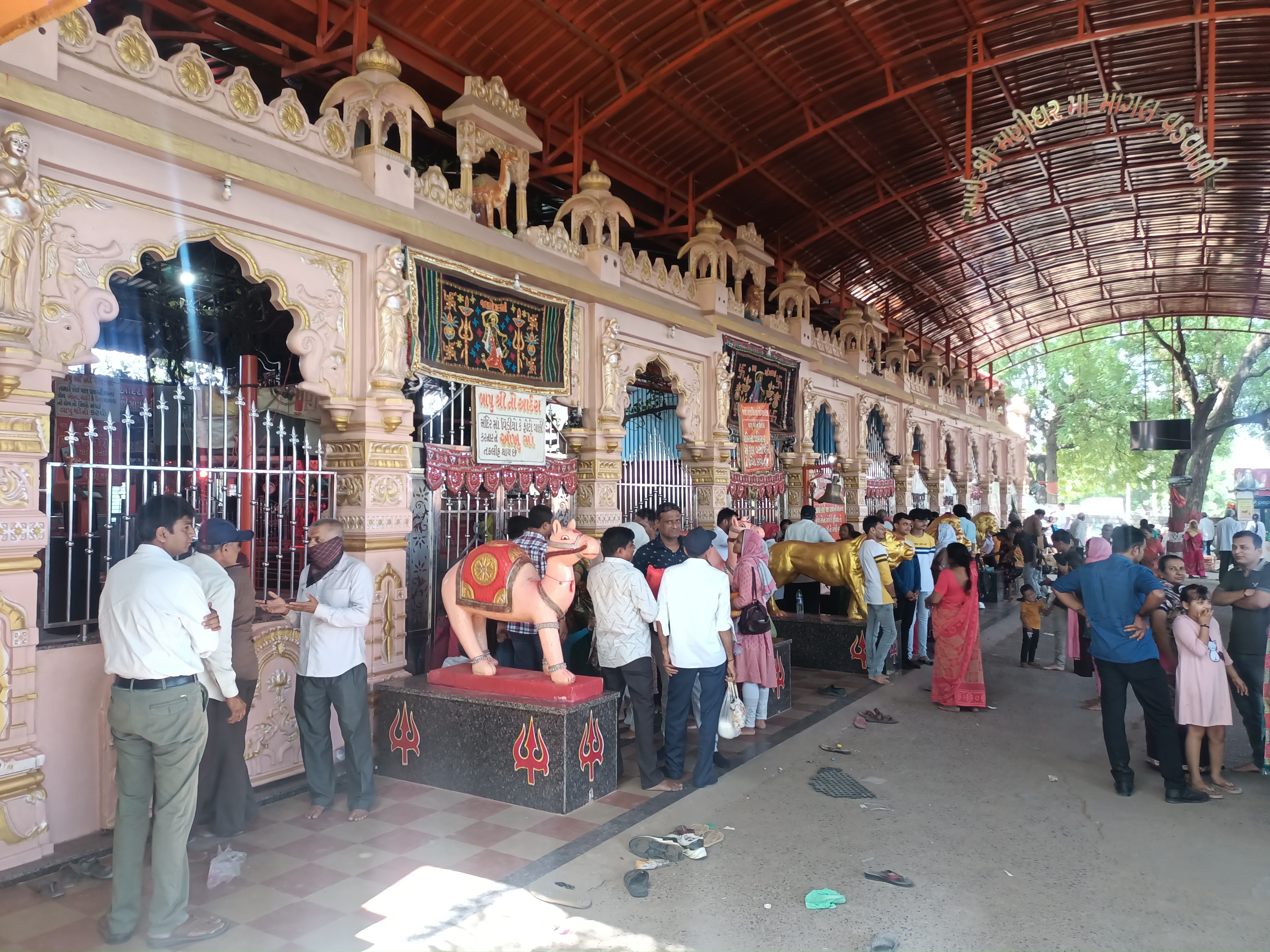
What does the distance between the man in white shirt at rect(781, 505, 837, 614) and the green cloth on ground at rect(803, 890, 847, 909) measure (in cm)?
523

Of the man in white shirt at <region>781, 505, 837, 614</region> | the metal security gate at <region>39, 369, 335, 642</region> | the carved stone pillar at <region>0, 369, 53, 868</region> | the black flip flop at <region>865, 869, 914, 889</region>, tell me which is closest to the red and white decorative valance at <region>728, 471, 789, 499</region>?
the man in white shirt at <region>781, 505, 837, 614</region>

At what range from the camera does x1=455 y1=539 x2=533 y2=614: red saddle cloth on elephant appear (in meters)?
4.95

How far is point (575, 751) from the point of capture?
15.4 ft

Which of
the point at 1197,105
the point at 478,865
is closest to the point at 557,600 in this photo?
the point at 478,865

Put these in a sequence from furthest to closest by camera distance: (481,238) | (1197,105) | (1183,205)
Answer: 1. (1183,205)
2. (1197,105)
3. (481,238)

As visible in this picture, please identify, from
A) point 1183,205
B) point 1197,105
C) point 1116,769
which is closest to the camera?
point 1116,769

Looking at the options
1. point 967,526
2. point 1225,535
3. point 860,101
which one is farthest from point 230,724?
point 1225,535

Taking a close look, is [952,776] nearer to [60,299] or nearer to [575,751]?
[575,751]

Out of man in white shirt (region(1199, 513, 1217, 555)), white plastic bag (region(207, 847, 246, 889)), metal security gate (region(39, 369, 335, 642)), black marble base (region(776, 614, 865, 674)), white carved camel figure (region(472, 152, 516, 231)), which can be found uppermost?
white carved camel figure (region(472, 152, 516, 231))

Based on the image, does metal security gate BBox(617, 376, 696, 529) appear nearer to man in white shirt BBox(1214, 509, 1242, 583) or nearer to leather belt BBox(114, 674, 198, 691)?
leather belt BBox(114, 674, 198, 691)

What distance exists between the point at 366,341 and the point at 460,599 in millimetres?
1844

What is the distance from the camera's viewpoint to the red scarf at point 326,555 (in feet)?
15.3

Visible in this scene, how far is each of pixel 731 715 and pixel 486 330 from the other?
10.9 feet

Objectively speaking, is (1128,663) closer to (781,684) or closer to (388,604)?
(781,684)
